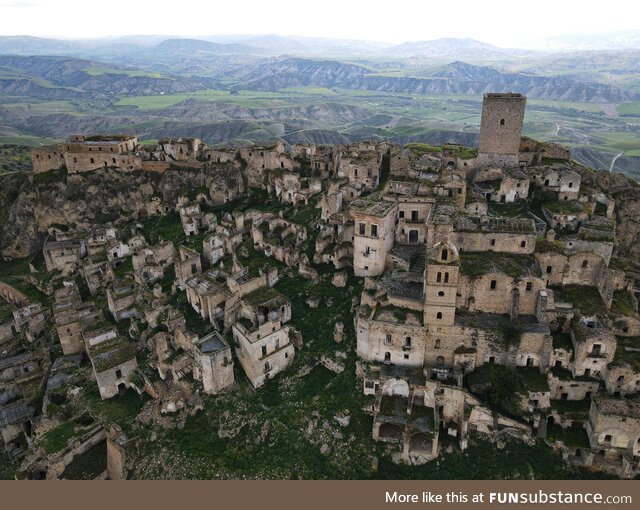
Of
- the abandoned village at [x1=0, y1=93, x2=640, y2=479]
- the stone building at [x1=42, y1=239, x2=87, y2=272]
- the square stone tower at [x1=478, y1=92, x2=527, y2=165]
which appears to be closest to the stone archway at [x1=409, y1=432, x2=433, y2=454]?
the abandoned village at [x1=0, y1=93, x2=640, y2=479]

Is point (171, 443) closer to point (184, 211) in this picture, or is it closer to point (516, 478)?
point (516, 478)

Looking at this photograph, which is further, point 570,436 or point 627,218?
point 627,218

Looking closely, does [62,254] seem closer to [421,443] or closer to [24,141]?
[421,443]

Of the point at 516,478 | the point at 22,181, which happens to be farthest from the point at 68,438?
the point at 22,181

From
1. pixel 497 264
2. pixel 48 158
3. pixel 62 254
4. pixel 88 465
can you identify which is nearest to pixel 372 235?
pixel 497 264

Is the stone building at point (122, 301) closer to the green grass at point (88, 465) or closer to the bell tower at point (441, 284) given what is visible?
the green grass at point (88, 465)

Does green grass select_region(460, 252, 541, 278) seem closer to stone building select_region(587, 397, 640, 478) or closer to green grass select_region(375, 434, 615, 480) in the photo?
stone building select_region(587, 397, 640, 478)
